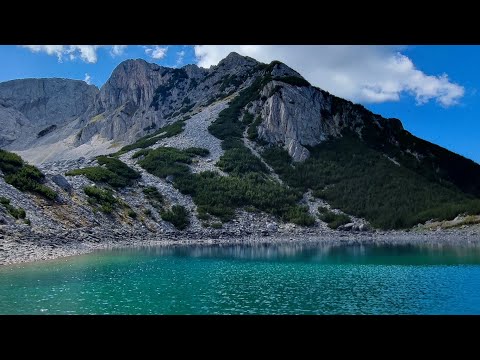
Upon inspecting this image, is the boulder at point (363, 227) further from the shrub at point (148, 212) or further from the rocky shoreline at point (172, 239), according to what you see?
the shrub at point (148, 212)

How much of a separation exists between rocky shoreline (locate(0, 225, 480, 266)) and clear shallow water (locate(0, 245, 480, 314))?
13.0 ft

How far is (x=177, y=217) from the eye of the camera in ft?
242

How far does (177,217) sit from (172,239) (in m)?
9.65

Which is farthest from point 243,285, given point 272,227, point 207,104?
point 207,104

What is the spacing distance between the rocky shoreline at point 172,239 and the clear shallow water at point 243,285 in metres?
3.95

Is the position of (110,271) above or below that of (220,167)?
below

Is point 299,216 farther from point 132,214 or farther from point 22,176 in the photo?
point 22,176

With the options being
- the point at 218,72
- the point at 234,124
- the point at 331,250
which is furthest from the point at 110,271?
the point at 218,72

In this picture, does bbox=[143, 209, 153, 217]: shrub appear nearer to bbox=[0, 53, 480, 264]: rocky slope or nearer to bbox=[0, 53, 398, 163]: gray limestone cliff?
→ bbox=[0, 53, 480, 264]: rocky slope

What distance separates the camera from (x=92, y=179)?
7575 centimetres

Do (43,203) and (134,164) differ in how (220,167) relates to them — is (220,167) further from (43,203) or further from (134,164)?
(43,203)
